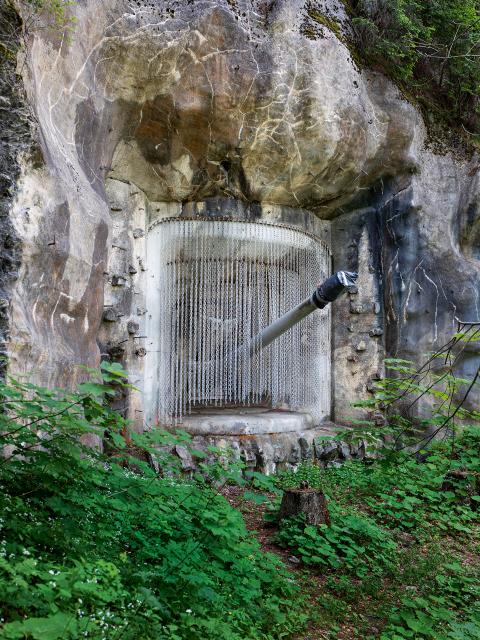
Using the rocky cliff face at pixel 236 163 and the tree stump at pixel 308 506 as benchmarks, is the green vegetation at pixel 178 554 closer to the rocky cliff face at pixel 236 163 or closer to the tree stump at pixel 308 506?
the tree stump at pixel 308 506

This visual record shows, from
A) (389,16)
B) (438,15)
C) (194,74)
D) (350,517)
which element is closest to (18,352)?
(350,517)

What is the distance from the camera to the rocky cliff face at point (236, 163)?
13.6ft

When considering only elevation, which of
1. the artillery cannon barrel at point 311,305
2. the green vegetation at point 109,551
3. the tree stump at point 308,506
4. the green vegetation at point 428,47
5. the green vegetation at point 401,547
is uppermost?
the green vegetation at point 428,47

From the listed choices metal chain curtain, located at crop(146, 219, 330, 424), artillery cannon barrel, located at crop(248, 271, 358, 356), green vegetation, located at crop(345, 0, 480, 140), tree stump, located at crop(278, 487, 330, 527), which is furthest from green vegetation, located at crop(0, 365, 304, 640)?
green vegetation, located at crop(345, 0, 480, 140)

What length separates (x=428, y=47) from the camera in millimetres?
6715

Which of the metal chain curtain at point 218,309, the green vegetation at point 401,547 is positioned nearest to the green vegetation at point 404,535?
the green vegetation at point 401,547

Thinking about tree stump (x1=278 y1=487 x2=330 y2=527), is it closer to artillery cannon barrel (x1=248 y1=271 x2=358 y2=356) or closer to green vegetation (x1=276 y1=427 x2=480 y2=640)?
green vegetation (x1=276 y1=427 x2=480 y2=640)

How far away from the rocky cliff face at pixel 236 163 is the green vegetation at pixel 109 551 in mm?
1235

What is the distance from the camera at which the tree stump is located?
4199mm

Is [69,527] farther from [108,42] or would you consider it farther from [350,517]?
[108,42]

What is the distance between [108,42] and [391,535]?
199 inches

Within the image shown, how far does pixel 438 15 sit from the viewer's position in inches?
276

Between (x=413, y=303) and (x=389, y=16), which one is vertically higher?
(x=389, y=16)

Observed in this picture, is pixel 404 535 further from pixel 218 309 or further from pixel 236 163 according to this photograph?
pixel 236 163
